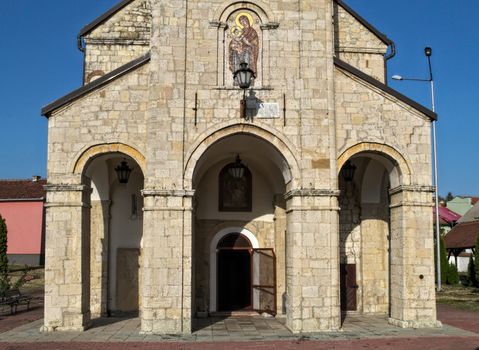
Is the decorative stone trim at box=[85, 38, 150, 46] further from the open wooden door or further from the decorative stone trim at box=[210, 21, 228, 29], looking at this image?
the open wooden door

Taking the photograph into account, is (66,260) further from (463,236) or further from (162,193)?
(463,236)

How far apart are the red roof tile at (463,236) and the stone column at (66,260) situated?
79.7 ft

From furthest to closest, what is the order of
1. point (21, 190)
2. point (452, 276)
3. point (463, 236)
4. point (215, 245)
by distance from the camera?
point (21, 190) < point (463, 236) < point (452, 276) < point (215, 245)

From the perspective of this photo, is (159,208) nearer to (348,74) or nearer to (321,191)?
(321,191)

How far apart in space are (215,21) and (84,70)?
482cm

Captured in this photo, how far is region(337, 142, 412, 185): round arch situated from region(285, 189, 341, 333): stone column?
1.09m

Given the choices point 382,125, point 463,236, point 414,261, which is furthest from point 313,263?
point 463,236

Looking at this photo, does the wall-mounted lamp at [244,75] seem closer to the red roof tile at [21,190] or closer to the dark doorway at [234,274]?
the dark doorway at [234,274]

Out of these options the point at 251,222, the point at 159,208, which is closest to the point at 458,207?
the point at 251,222

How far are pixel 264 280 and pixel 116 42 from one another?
8.09 meters

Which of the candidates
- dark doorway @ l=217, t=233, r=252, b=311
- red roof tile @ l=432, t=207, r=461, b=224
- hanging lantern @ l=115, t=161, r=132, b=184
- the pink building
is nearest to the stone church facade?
hanging lantern @ l=115, t=161, r=132, b=184

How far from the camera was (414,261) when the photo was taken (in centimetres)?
1220

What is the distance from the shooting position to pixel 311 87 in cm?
1245

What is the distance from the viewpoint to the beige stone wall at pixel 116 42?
50.2 feet
